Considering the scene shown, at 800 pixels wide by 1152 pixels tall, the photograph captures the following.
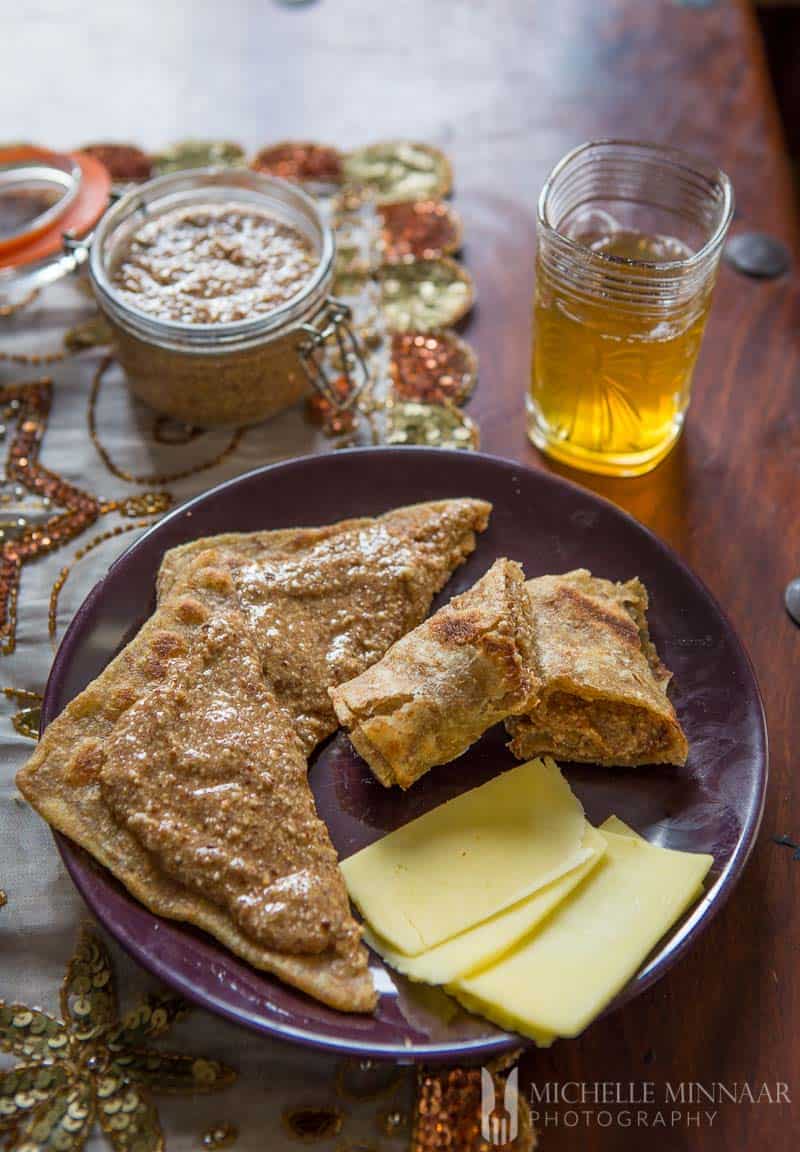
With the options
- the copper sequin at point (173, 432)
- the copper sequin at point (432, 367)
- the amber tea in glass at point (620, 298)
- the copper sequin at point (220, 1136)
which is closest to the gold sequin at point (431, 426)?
the copper sequin at point (432, 367)

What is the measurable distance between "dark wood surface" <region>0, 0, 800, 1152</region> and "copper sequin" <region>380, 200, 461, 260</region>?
81 mm

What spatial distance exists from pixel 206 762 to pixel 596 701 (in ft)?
1.98

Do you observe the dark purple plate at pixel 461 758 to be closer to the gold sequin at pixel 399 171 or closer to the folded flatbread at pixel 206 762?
the folded flatbread at pixel 206 762

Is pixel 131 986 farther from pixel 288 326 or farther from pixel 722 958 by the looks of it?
pixel 288 326

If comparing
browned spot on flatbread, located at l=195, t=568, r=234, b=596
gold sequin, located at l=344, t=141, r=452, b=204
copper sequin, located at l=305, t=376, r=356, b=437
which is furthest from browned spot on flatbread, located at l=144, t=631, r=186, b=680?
gold sequin, located at l=344, t=141, r=452, b=204

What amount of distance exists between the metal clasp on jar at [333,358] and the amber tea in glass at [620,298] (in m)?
0.38

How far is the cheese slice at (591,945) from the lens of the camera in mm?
1384

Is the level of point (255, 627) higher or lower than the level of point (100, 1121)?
higher

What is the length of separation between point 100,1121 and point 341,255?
6.25 feet

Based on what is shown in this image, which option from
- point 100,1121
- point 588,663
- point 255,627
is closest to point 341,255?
point 255,627

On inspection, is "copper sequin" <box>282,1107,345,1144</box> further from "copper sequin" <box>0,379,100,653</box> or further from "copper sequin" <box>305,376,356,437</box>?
"copper sequin" <box>305,376,356,437</box>

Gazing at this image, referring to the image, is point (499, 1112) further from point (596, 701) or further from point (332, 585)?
point (332, 585)

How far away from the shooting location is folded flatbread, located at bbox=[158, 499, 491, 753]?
1.76 meters

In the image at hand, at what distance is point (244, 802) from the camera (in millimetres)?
1567
